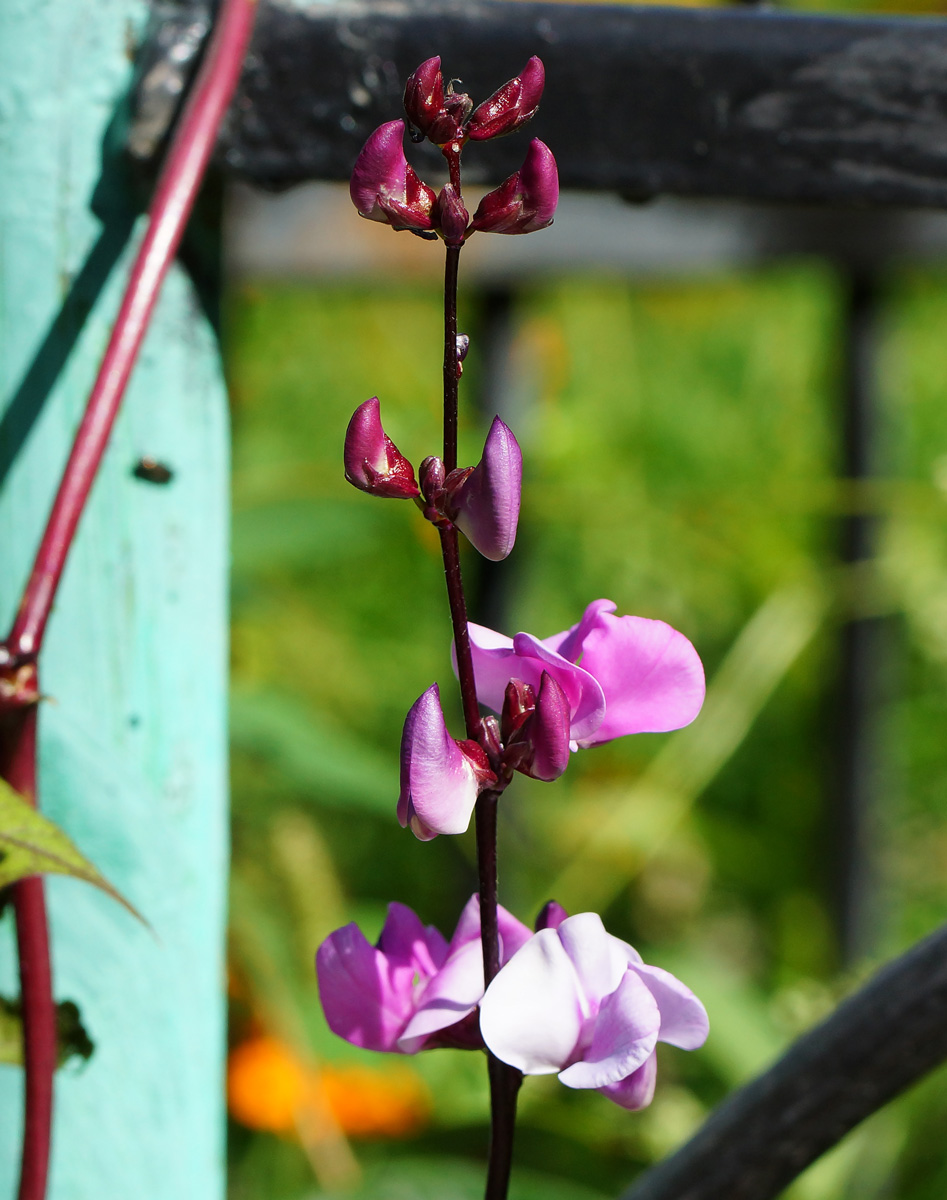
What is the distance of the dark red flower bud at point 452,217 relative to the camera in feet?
0.57

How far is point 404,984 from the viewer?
0.22 metres

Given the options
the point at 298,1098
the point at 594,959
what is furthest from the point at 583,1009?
the point at 298,1098

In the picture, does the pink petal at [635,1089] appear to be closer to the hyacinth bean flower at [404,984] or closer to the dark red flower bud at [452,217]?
the hyacinth bean flower at [404,984]

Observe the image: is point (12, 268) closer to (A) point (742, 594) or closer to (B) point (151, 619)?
(B) point (151, 619)

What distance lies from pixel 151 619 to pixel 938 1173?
0.92 metres

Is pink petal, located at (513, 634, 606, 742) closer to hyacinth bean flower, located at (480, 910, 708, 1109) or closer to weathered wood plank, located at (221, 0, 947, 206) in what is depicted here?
hyacinth bean flower, located at (480, 910, 708, 1109)

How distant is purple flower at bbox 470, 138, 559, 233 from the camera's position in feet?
0.61

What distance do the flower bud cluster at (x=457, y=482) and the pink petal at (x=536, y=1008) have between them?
61 millimetres

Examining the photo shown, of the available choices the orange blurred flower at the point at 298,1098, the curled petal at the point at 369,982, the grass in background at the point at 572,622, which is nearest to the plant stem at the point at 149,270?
the curled petal at the point at 369,982

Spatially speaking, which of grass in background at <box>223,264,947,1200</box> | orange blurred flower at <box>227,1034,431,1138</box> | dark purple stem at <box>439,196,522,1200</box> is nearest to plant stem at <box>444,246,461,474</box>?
dark purple stem at <box>439,196,522,1200</box>

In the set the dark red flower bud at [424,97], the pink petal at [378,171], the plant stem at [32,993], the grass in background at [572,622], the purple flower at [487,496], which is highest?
the dark red flower bud at [424,97]

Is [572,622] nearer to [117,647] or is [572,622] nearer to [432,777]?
[117,647]

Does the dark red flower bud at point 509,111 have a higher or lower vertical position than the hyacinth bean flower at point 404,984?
higher

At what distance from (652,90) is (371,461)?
0.66 feet
